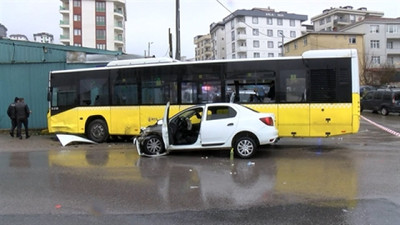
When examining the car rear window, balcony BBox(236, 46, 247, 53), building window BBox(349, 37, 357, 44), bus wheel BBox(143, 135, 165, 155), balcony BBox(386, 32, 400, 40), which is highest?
balcony BBox(236, 46, 247, 53)

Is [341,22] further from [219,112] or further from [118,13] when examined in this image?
[219,112]

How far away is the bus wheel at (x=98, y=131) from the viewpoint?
47.0ft

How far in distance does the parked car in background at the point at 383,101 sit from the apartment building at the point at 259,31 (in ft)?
219

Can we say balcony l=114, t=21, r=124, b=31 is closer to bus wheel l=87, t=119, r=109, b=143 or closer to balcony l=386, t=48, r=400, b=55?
balcony l=386, t=48, r=400, b=55

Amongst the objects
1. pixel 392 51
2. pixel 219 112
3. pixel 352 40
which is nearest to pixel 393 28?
pixel 392 51

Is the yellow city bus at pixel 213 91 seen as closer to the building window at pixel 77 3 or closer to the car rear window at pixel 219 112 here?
the car rear window at pixel 219 112

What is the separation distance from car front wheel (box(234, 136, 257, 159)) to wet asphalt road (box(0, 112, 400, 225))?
0.23m

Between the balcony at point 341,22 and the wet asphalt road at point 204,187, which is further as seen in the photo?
the balcony at point 341,22

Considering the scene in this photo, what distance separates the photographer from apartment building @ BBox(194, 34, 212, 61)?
133 metres

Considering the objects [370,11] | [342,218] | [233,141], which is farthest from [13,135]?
[370,11]

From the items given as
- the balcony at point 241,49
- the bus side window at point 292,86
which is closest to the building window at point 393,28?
the balcony at point 241,49

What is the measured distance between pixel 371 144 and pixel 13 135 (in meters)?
14.3

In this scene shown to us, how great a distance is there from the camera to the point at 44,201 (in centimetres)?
631

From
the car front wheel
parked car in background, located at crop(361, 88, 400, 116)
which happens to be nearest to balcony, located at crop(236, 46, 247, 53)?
parked car in background, located at crop(361, 88, 400, 116)
